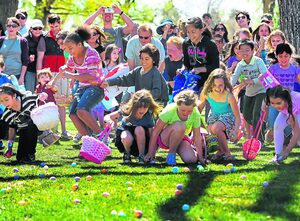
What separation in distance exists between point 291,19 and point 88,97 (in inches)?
139

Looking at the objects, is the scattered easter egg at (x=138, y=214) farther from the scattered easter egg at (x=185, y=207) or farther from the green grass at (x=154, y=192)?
the scattered easter egg at (x=185, y=207)

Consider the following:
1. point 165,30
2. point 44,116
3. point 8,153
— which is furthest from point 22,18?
point 44,116

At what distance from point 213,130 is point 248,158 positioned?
538mm

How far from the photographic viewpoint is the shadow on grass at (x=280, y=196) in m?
5.26

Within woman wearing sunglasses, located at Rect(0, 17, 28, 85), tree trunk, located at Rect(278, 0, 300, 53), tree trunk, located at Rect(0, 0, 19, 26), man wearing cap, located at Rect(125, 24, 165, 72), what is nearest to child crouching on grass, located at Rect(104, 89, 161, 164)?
man wearing cap, located at Rect(125, 24, 165, 72)

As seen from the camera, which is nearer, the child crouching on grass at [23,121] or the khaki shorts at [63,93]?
→ the child crouching on grass at [23,121]

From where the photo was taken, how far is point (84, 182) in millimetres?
6777

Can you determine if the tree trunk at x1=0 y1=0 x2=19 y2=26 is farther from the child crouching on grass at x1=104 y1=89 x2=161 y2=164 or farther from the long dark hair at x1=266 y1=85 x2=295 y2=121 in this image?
the long dark hair at x1=266 y1=85 x2=295 y2=121

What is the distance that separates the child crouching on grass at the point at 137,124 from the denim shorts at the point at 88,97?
32.1 inches

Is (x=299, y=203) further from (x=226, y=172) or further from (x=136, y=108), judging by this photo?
(x=136, y=108)

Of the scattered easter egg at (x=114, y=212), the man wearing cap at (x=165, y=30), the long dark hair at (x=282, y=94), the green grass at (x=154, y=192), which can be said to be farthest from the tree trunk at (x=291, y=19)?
the scattered easter egg at (x=114, y=212)

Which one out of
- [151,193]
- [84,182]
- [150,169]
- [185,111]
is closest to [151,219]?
[151,193]

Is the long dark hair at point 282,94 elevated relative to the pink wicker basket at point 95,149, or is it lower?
elevated

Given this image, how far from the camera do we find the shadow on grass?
5.26 m
